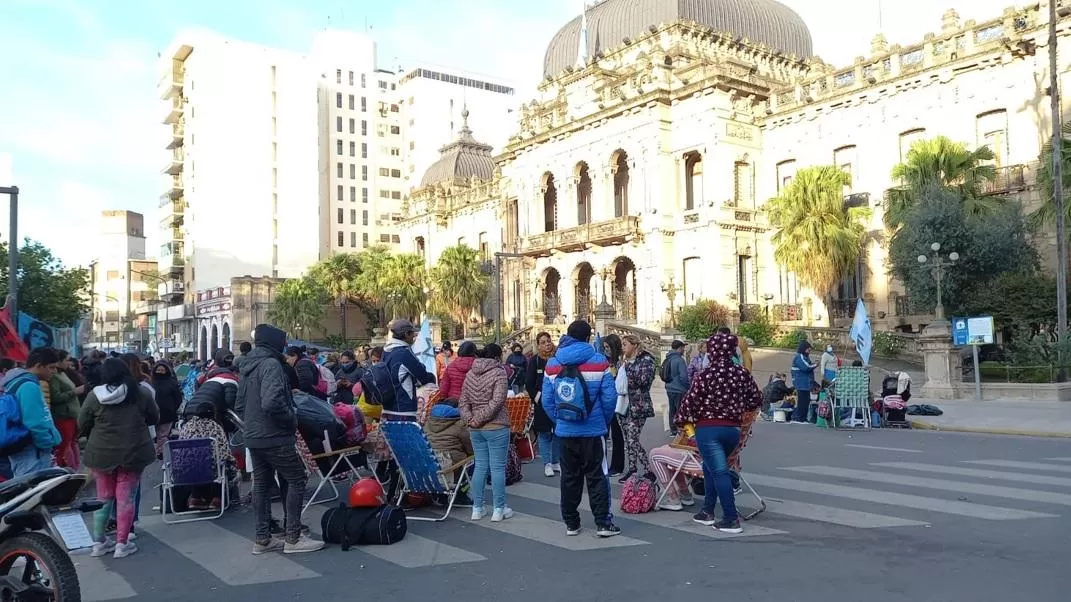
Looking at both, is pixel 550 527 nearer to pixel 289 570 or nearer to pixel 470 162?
pixel 289 570

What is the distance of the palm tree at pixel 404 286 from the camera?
54.3 meters

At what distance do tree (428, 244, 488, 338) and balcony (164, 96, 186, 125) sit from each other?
1490 inches

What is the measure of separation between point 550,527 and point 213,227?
70892 millimetres

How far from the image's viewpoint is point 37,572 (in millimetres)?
5172

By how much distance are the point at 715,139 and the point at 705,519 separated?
31.3 m

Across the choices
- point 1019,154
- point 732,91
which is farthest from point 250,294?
point 1019,154

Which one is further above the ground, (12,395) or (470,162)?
(470,162)

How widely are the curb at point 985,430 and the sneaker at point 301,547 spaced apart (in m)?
13.4

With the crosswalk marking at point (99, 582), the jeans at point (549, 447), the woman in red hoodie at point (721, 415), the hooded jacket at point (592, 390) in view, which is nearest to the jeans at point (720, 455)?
the woman in red hoodie at point (721, 415)

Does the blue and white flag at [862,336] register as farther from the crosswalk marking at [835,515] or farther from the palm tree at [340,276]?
the palm tree at [340,276]

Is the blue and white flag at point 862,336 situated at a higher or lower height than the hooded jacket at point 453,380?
higher

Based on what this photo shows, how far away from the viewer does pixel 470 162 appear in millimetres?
62281

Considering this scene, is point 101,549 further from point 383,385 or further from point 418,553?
point 383,385

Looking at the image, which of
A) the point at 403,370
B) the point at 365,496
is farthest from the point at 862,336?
the point at 365,496
